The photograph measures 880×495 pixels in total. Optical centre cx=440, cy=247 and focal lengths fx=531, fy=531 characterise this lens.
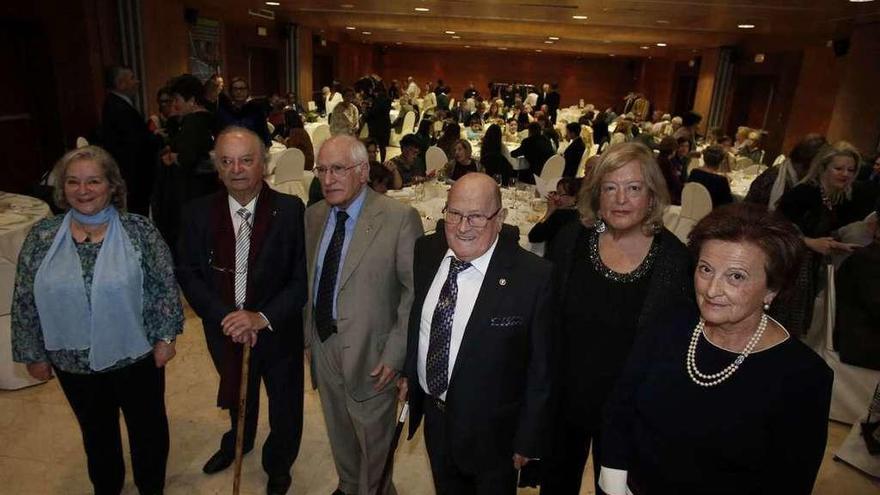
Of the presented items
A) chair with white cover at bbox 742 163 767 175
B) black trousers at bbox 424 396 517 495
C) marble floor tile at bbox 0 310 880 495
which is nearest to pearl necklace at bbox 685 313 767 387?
black trousers at bbox 424 396 517 495

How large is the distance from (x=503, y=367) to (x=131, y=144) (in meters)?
4.38

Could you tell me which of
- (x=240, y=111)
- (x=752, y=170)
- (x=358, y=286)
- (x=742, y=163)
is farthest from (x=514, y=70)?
(x=358, y=286)

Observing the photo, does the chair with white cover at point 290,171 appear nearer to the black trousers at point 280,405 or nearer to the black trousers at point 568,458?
the black trousers at point 280,405

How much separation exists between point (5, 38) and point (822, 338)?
8.79 meters

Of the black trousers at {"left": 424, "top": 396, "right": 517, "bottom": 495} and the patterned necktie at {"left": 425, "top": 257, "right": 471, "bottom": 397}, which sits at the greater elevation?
the patterned necktie at {"left": 425, "top": 257, "right": 471, "bottom": 397}

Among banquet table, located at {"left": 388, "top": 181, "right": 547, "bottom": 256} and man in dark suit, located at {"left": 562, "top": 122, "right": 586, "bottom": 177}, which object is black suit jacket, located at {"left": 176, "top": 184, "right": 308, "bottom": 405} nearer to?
banquet table, located at {"left": 388, "top": 181, "right": 547, "bottom": 256}

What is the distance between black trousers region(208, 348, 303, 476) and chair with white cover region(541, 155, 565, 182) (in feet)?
16.8

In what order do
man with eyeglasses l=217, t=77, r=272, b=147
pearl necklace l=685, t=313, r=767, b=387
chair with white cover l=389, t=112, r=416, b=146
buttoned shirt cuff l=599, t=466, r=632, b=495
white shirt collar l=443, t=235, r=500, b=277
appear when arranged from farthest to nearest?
chair with white cover l=389, t=112, r=416, b=146, man with eyeglasses l=217, t=77, r=272, b=147, white shirt collar l=443, t=235, r=500, b=277, buttoned shirt cuff l=599, t=466, r=632, b=495, pearl necklace l=685, t=313, r=767, b=387

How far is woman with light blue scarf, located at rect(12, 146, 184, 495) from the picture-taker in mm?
1989

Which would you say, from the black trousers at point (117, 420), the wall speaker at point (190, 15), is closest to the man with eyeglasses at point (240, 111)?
the black trousers at point (117, 420)

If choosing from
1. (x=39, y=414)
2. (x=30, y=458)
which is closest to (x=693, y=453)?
(x=30, y=458)

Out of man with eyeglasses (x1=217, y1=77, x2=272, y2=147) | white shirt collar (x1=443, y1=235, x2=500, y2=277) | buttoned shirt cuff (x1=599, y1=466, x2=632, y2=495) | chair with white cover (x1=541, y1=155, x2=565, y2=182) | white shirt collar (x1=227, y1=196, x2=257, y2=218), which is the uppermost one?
man with eyeglasses (x1=217, y1=77, x2=272, y2=147)

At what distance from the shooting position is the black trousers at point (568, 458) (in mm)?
2055

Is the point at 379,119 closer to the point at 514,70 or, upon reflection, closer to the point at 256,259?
the point at 256,259
